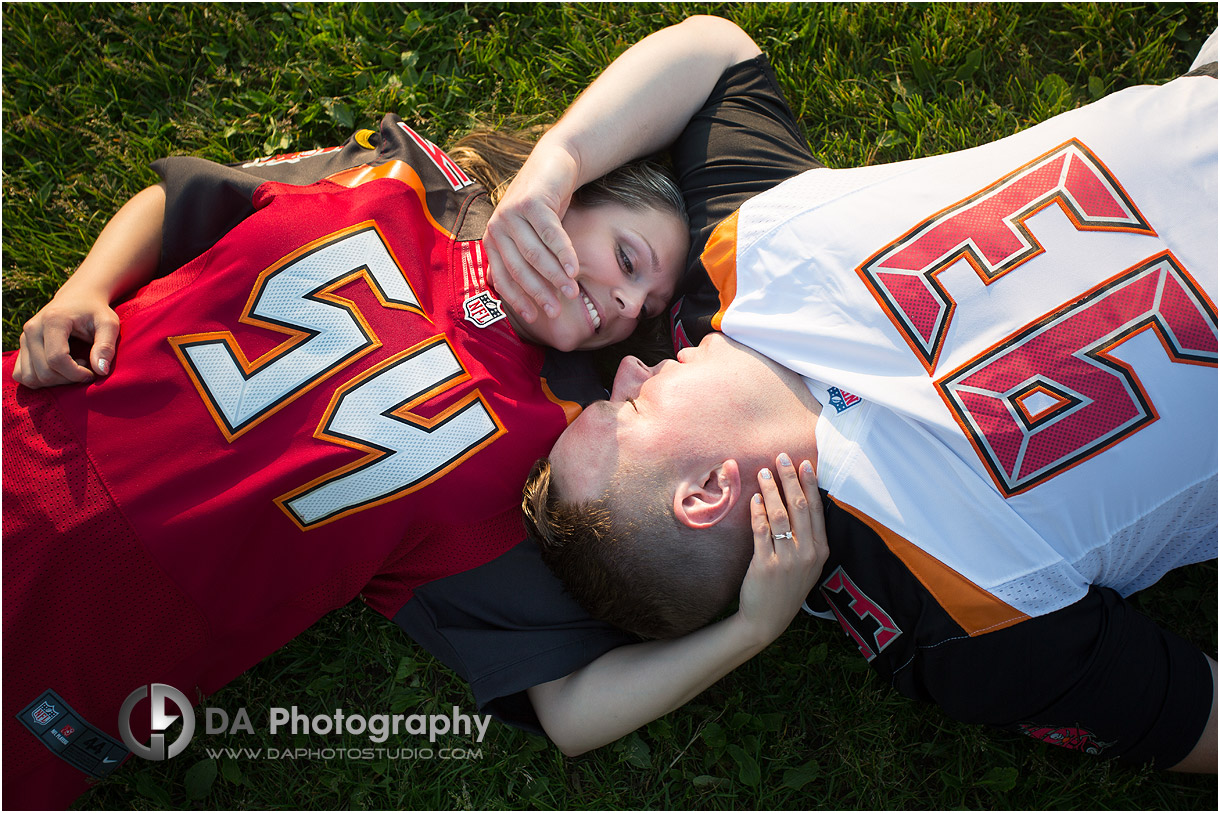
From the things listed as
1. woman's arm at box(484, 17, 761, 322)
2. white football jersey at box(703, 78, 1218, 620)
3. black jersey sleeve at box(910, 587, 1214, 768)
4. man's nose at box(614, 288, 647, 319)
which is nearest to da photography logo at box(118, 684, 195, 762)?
woman's arm at box(484, 17, 761, 322)

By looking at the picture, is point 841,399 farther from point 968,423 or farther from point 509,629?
point 509,629

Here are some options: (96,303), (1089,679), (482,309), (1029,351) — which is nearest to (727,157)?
(482,309)

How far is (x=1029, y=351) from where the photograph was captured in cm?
195

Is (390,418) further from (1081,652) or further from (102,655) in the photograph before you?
(1081,652)

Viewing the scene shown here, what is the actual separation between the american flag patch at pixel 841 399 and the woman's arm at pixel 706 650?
21 centimetres

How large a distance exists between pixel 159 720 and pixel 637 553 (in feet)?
5.63

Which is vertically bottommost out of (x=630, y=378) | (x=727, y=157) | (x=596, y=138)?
(x=630, y=378)

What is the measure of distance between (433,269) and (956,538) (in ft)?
6.18

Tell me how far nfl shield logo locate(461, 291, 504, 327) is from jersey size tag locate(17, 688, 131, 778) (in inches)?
67.5

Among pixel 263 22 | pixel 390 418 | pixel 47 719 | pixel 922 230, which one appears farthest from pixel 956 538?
pixel 263 22

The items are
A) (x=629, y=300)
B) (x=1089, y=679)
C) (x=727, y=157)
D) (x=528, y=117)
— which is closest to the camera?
(x=1089, y=679)

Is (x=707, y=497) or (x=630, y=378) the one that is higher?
(x=630, y=378)

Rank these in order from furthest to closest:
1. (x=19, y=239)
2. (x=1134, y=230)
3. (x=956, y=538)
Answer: (x=19, y=239)
(x=956, y=538)
(x=1134, y=230)

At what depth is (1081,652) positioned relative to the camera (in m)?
2.09
